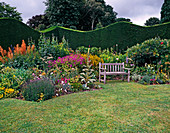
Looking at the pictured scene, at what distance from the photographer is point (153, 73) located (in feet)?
21.7

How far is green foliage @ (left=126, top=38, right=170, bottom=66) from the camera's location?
704 cm

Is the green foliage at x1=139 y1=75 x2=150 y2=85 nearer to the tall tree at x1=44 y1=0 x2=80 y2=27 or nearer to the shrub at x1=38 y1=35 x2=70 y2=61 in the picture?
the shrub at x1=38 y1=35 x2=70 y2=61

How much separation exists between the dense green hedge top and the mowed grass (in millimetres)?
5492

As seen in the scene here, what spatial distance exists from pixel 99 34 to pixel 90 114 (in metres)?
9.62

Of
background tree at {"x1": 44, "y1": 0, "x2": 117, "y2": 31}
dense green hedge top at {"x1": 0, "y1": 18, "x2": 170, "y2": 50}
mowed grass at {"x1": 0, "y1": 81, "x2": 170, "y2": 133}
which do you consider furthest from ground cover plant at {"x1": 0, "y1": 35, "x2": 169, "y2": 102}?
background tree at {"x1": 44, "y1": 0, "x2": 117, "y2": 31}

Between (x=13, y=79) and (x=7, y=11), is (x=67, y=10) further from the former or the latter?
(x=13, y=79)

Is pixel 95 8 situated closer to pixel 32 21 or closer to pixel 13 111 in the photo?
pixel 32 21

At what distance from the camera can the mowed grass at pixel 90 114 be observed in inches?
102

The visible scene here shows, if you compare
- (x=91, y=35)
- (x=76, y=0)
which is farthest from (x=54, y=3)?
(x=91, y=35)

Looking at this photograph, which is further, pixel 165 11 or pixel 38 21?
pixel 38 21

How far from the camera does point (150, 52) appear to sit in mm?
7105

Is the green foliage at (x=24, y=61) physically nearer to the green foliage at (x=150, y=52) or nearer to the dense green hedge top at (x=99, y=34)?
the dense green hedge top at (x=99, y=34)

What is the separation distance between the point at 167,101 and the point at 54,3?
21252 mm

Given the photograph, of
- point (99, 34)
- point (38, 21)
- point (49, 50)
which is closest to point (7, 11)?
point (38, 21)
